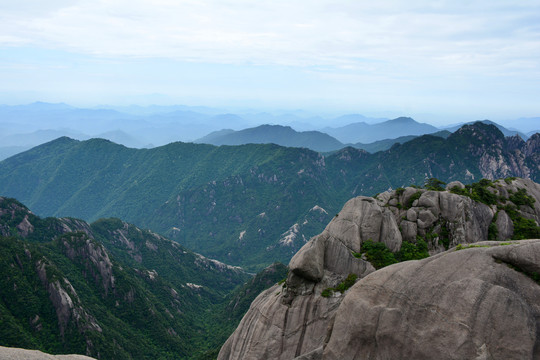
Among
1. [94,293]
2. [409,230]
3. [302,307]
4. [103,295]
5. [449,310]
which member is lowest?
[103,295]

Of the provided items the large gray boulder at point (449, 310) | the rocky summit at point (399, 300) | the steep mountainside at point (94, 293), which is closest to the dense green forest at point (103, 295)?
the steep mountainside at point (94, 293)

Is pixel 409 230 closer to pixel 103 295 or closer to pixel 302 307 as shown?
pixel 302 307

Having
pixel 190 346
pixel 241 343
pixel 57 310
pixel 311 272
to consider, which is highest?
pixel 311 272

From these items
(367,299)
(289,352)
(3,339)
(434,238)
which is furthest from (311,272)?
(3,339)

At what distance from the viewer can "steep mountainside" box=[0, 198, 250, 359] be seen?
77562 mm

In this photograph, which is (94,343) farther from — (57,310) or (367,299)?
(367,299)

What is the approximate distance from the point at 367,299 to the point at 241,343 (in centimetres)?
1853

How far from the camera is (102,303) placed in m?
102

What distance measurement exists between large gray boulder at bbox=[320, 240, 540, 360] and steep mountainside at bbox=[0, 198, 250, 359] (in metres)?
76.4

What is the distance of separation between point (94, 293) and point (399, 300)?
10968 cm

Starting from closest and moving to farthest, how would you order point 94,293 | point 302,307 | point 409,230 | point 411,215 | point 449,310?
point 449,310 < point 302,307 < point 409,230 < point 411,215 < point 94,293

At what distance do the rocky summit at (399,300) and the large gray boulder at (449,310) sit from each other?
2.2 inches

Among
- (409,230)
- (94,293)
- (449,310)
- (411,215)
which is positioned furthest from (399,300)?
(94,293)

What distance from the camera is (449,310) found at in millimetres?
19953
